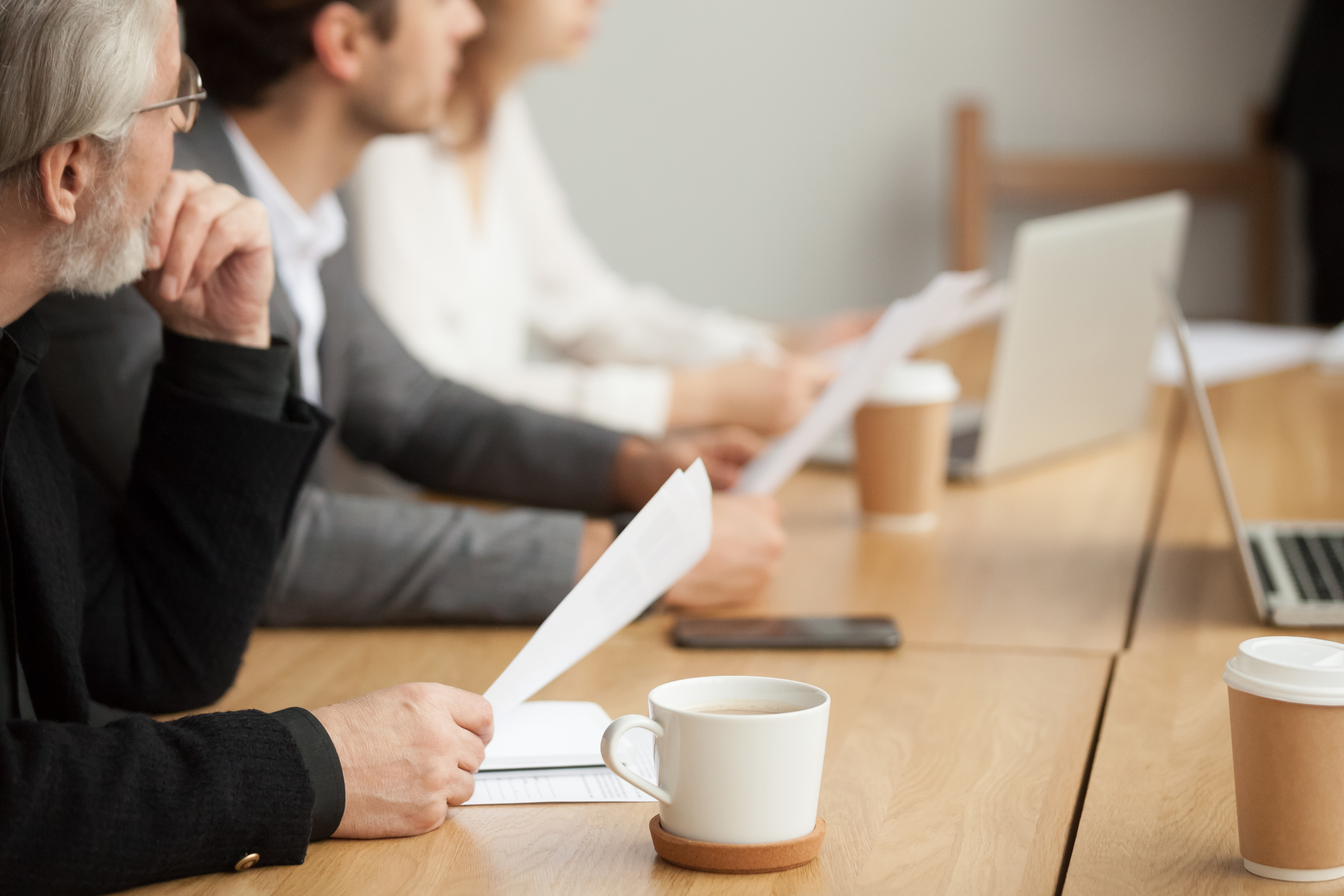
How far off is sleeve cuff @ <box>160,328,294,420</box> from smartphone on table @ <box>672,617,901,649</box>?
13.1 inches

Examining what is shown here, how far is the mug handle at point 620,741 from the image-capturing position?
65 centimetres

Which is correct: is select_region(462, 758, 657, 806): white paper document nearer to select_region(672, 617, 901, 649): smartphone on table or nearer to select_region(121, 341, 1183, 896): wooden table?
select_region(121, 341, 1183, 896): wooden table

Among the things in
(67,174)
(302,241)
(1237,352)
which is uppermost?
(67,174)

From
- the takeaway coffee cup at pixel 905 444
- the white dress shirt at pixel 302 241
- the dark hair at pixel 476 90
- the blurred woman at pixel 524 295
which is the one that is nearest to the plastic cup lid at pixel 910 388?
the takeaway coffee cup at pixel 905 444

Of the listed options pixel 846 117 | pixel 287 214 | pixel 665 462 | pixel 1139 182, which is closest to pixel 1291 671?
pixel 665 462

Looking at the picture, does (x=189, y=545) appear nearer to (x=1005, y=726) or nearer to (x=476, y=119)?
(x=1005, y=726)

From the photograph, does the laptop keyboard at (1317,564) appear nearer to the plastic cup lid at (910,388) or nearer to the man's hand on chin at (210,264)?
the plastic cup lid at (910,388)

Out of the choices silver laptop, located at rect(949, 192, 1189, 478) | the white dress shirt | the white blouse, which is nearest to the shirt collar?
the white dress shirt

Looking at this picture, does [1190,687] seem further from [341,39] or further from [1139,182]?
[1139,182]

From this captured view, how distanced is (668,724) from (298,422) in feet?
1.44

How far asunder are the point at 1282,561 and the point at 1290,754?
21.8 inches

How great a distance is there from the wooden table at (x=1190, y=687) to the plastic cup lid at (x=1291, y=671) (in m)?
0.09

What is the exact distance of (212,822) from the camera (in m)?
0.67

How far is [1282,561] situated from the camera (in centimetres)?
114
